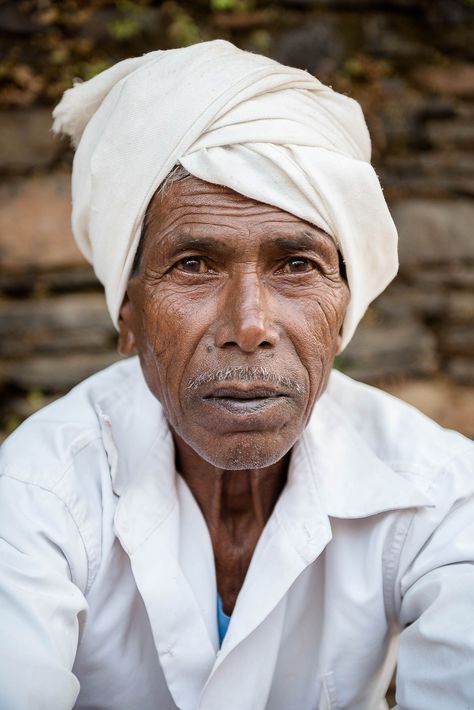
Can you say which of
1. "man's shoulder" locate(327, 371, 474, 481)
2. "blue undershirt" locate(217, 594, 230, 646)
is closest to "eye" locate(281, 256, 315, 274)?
"man's shoulder" locate(327, 371, 474, 481)

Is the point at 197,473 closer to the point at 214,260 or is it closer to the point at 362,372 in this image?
the point at 214,260

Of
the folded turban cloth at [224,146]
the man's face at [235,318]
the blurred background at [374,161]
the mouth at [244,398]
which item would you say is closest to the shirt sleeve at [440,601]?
the man's face at [235,318]

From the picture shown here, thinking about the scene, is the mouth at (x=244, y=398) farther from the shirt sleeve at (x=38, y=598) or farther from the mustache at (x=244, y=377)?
the shirt sleeve at (x=38, y=598)

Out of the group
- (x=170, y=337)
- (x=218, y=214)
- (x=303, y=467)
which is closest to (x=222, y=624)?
(x=303, y=467)

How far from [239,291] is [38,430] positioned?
697 mm

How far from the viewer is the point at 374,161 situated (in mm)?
3654

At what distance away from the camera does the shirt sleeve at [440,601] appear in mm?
1662

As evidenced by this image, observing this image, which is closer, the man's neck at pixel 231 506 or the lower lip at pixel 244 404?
the lower lip at pixel 244 404

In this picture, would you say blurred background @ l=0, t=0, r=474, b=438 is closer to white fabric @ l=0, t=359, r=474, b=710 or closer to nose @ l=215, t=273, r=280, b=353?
white fabric @ l=0, t=359, r=474, b=710

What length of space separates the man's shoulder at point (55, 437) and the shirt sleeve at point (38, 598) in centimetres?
5

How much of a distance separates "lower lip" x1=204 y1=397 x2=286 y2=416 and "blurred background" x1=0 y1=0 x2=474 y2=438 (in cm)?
183

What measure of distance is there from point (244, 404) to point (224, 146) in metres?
0.63

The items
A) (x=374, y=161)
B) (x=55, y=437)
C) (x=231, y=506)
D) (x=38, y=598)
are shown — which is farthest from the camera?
(x=374, y=161)

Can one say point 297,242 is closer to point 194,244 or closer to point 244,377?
point 194,244
